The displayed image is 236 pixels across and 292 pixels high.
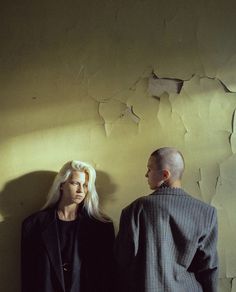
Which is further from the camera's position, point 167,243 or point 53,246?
point 53,246

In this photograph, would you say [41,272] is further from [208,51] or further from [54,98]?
[208,51]

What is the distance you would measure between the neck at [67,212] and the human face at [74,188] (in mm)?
21

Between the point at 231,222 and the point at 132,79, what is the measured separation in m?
0.75

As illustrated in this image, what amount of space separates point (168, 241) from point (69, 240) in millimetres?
403

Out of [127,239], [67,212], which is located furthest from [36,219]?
[127,239]

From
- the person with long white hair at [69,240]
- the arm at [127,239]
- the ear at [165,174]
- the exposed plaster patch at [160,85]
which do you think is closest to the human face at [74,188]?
the person with long white hair at [69,240]

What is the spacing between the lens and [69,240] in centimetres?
142

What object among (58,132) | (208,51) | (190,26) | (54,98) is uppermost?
(190,26)

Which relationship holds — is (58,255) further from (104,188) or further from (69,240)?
(104,188)

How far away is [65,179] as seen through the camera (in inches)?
57.4

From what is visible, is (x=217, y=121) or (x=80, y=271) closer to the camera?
(x=80, y=271)

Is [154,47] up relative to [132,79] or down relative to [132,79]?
up

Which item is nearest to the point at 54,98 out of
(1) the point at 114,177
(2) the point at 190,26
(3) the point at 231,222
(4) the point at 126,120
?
(4) the point at 126,120

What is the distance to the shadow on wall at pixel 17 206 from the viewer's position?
1.52 m
